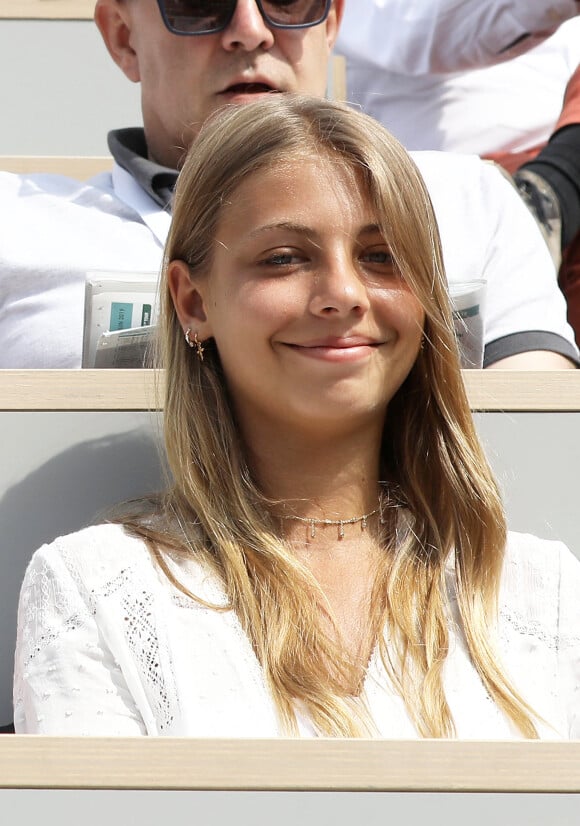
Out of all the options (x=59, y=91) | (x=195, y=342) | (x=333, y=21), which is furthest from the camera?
(x=59, y=91)

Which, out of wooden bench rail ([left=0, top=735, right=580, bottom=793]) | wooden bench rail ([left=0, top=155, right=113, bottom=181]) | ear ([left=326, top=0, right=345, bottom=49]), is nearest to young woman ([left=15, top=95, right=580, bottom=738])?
wooden bench rail ([left=0, top=735, right=580, bottom=793])

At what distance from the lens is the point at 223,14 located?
1.86m

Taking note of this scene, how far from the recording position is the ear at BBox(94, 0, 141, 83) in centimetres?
206

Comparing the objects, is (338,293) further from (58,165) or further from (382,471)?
(58,165)

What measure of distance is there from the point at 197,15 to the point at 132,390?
0.73 meters

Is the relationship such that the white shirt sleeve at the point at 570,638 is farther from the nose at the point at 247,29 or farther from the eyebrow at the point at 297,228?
the nose at the point at 247,29

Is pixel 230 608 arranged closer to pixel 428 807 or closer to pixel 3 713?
pixel 3 713

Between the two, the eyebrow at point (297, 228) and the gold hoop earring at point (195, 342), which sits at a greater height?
the eyebrow at point (297, 228)

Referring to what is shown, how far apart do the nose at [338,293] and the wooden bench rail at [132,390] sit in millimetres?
186

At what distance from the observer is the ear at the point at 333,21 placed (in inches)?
79.9

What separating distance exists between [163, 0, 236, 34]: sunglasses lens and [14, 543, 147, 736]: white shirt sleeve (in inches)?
36.7

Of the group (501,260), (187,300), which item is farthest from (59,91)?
(187,300)

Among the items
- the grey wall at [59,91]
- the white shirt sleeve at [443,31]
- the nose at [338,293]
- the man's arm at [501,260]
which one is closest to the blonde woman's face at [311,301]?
the nose at [338,293]

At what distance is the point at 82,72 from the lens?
8.32 feet
